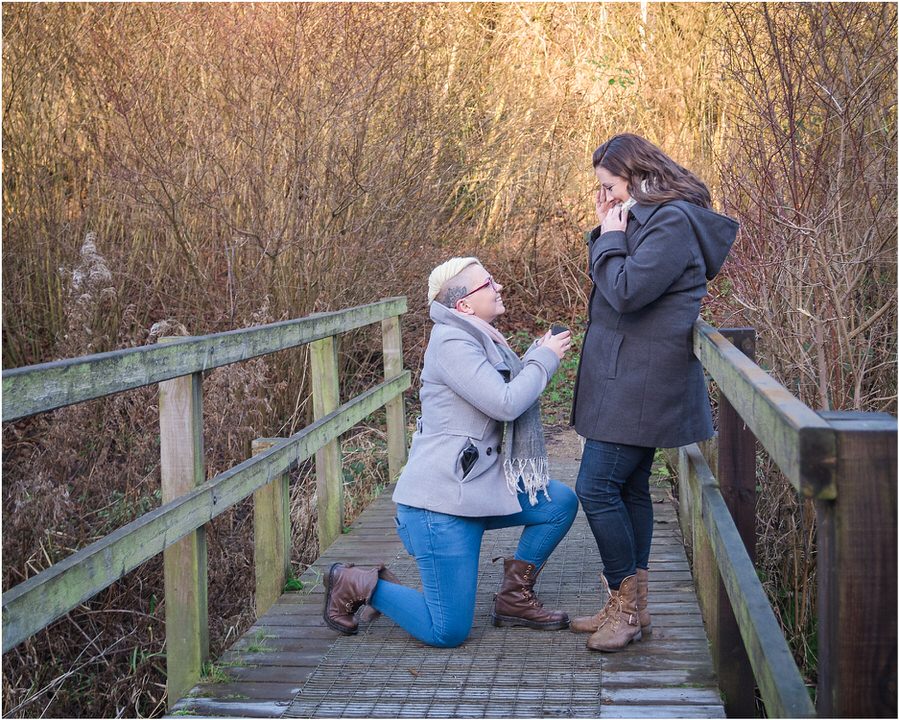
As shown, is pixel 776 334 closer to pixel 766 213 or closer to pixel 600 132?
pixel 766 213

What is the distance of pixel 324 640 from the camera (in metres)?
4.12

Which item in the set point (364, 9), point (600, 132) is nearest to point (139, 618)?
point (364, 9)

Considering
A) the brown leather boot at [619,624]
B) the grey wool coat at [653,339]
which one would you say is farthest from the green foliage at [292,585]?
the grey wool coat at [653,339]

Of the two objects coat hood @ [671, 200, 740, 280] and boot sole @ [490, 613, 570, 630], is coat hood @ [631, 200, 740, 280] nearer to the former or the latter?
coat hood @ [671, 200, 740, 280]

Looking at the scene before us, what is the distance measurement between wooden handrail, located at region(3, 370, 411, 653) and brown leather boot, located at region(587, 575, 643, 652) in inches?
54.6

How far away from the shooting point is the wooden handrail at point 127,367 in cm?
257

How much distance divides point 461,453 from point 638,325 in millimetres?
778

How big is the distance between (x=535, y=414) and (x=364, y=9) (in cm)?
604

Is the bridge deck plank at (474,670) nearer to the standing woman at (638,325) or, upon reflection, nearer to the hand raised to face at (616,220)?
the standing woman at (638,325)

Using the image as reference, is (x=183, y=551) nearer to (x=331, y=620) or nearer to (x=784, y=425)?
(x=331, y=620)

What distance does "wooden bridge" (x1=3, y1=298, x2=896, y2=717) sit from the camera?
174cm

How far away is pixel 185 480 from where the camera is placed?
361cm

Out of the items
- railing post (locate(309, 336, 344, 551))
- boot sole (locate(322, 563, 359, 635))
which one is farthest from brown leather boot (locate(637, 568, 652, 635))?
railing post (locate(309, 336, 344, 551))

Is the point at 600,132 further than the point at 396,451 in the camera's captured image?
Yes
